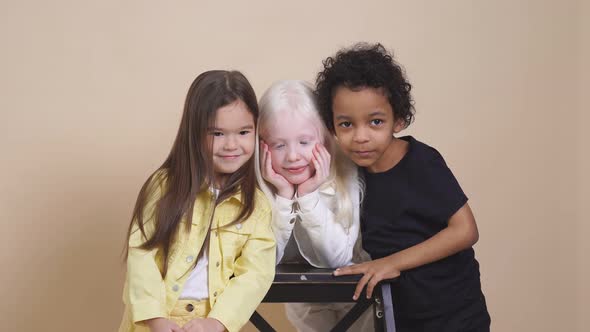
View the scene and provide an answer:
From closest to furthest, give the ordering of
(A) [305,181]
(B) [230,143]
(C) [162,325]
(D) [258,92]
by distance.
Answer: (C) [162,325], (B) [230,143], (A) [305,181], (D) [258,92]

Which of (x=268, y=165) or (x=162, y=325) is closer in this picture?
(x=162, y=325)

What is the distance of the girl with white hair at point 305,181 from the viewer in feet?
5.52

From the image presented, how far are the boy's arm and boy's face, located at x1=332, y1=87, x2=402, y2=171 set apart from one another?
0.22 m

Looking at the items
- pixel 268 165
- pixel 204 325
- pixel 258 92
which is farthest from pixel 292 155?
pixel 258 92

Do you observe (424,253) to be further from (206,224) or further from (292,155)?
(206,224)

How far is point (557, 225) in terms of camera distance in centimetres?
247

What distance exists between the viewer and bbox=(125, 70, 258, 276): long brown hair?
5.20 feet

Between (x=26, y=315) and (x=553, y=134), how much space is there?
5.71 ft

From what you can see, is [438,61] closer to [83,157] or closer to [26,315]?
[83,157]

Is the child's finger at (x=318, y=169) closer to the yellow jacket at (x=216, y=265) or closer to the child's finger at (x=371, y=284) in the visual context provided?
the yellow jacket at (x=216, y=265)

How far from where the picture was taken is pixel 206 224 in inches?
63.9

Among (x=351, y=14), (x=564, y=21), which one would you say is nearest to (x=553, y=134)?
(x=564, y=21)

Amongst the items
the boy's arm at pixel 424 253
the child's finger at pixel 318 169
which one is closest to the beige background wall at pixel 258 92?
the child's finger at pixel 318 169

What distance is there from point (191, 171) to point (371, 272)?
432 millimetres
